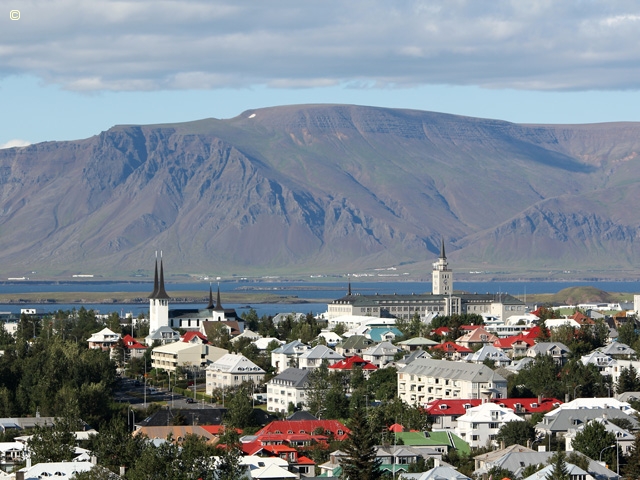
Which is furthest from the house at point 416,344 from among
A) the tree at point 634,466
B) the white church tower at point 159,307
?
the tree at point 634,466

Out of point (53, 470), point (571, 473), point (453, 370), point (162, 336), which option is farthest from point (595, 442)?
point (162, 336)

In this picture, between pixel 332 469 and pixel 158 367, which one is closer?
pixel 332 469

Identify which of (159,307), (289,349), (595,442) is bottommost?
(595,442)

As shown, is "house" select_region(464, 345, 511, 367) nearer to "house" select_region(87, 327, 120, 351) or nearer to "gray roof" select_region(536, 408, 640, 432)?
"gray roof" select_region(536, 408, 640, 432)

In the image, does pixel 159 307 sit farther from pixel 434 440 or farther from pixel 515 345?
pixel 434 440

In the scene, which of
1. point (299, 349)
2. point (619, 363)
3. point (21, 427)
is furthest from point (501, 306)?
point (21, 427)

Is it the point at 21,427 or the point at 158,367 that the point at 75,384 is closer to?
the point at 21,427

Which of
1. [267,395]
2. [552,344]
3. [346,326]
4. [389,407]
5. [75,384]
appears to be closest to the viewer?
[389,407]
